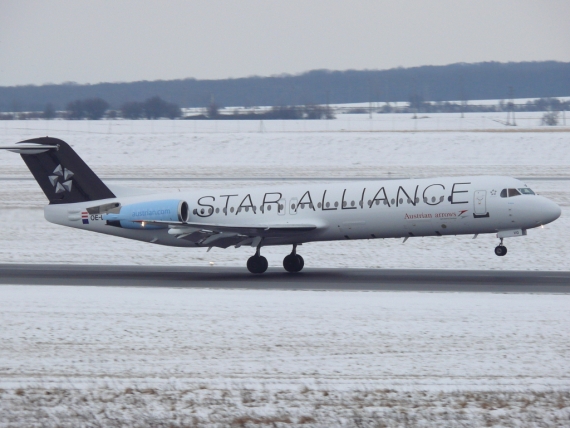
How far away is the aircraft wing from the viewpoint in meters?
26.8

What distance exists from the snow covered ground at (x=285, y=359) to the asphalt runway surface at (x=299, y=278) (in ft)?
6.57

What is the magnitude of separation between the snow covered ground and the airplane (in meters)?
5.20

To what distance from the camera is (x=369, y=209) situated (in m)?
26.7

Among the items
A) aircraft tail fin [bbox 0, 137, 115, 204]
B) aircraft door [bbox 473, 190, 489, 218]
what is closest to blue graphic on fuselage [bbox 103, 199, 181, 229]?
aircraft tail fin [bbox 0, 137, 115, 204]

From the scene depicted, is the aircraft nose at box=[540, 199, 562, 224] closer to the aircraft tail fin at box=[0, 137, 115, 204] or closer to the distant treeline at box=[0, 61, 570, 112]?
the aircraft tail fin at box=[0, 137, 115, 204]

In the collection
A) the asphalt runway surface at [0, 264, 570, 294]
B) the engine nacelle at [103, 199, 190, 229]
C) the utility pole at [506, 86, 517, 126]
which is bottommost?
the asphalt runway surface at [0, 264, 570, 294]

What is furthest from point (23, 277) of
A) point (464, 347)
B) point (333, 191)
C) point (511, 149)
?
point (511, 149)

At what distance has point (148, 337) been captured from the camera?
54.2 feet

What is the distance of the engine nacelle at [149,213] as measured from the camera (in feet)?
92.2

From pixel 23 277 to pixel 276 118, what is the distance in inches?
2625

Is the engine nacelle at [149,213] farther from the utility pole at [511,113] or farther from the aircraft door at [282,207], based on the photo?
the utility pole at [511,113]

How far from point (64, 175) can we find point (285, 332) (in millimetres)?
15673

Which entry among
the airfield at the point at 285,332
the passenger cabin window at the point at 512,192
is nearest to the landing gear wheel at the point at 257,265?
the airfield at the point at 285,332

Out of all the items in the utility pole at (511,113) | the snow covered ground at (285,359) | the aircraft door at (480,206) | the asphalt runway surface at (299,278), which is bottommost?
the asphalt runway surface at (299,278)
